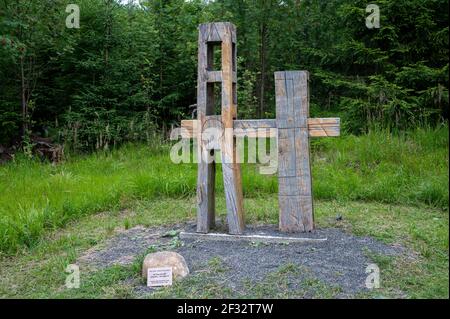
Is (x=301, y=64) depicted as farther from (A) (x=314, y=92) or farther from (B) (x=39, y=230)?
(B) (x=39, y=230)

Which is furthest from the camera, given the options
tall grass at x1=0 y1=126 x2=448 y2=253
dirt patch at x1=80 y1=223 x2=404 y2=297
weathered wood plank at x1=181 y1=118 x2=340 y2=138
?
tall grass at x1=0 y1=126 x2=448 y2=253

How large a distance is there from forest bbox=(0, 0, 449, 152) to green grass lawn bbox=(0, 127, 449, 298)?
94 cm

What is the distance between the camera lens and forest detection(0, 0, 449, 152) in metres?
9.14

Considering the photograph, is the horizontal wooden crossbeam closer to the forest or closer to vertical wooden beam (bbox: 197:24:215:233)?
vertical wooden beam (bbox: 197:24:215:233)

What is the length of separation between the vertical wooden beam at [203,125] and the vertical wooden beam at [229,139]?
17 cm

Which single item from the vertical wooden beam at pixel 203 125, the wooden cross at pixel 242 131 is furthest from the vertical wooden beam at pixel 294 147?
the vertical wooden beam at pixel 203 125

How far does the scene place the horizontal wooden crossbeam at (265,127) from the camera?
14.9ft

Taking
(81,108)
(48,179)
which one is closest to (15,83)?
(81,108)

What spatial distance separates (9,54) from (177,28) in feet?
13.0

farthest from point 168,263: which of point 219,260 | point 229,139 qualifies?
point 229,139

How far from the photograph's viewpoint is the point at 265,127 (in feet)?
15.5

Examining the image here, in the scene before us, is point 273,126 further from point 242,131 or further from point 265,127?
point 242,131

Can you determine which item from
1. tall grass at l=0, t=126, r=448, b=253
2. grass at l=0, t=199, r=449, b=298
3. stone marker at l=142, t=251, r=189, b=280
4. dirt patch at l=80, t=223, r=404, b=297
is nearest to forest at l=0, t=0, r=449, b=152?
tall grass at l=0, t=126, r=448, b=253

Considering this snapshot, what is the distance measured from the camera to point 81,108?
9914mm
